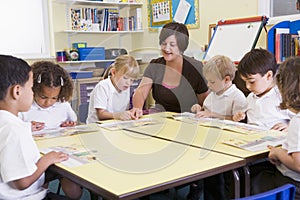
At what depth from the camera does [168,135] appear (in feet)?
5.51

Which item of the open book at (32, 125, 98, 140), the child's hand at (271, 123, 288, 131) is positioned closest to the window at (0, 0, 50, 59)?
the open book at (32, 125, 98, 140)

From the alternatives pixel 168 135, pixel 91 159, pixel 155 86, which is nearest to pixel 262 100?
pixel 168 135

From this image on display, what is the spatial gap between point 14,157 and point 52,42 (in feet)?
10.6

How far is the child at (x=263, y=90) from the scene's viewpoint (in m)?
1.89

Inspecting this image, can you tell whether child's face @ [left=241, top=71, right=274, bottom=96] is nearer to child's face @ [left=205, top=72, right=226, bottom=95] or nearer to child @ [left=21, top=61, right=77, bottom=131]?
child's face @ [left=205, top=72, right=226, bottom=95]

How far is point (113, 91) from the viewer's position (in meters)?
2.38

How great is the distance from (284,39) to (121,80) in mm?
1428

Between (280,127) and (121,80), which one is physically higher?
(121,80)

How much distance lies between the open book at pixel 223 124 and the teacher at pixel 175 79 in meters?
0.39

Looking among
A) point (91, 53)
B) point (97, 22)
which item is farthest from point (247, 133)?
point (97, 22)

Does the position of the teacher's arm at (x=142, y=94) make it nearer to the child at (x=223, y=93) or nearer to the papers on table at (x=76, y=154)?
the child at (x=223, y=93)

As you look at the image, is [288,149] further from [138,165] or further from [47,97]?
[47,97]

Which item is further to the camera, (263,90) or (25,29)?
(25,29)

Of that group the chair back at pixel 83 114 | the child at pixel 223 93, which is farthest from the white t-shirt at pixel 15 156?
the chair back at pixel 83 114
